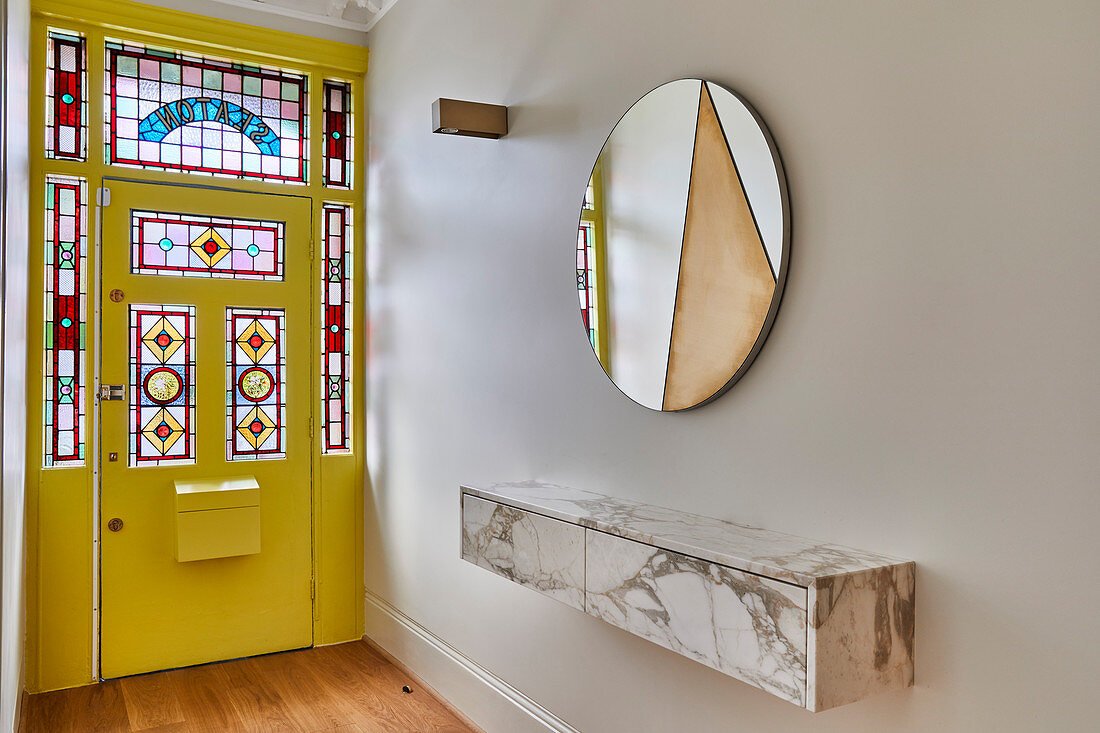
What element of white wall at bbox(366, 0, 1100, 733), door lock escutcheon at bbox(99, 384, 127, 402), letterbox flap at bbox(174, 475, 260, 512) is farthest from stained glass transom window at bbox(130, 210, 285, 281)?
white wall at bbox(366, 0, 1100, 733)

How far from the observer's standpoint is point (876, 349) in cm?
167

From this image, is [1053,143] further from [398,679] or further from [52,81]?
[52,81]

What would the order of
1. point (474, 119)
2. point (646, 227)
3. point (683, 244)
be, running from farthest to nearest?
1. point (474, 119)
2. point (646, 227)
3. point (683, 244)

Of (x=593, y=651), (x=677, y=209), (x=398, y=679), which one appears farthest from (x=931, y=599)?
(x=398, y=679)

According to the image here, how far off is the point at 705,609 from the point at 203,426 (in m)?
2.95

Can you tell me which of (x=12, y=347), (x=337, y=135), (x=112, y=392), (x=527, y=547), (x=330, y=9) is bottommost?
(x=527, y=547)

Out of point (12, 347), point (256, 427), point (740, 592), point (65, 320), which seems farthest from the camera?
point (256, 427)

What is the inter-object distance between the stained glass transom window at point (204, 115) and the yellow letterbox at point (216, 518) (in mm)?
1486

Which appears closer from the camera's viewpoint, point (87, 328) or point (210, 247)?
point (87, 328)

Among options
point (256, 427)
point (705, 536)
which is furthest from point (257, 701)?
point (705, 536)

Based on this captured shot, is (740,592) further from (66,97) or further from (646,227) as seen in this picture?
(66,97)

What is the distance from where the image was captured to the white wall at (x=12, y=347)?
216cm

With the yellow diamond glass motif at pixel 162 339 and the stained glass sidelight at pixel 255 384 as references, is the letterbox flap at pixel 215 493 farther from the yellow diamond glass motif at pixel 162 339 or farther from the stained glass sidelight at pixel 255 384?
the yellow diamond glass motif at pixel 162 339

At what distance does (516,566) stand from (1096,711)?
1481mm
